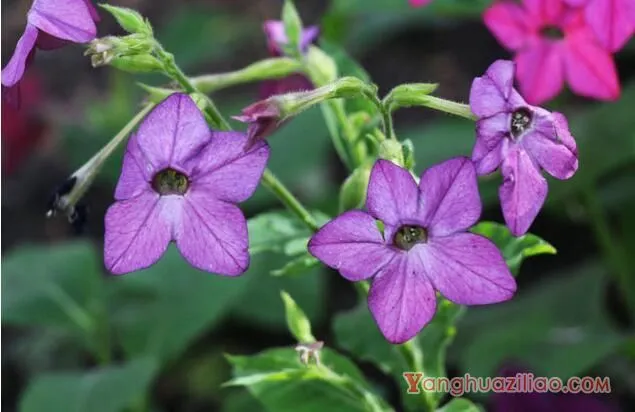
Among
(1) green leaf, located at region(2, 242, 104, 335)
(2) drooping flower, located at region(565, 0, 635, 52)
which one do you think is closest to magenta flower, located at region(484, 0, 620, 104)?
(2) drooping flower, located at region(565, 0, 635, 52)

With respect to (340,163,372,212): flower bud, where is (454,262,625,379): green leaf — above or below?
below

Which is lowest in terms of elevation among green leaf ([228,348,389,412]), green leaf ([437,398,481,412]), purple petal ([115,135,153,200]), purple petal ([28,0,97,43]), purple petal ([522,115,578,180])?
green leaf ([228,348,389,412])

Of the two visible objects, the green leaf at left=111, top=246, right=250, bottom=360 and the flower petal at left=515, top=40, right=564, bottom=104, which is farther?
the green leaf at left=111, top=246, right=250, bottom=360

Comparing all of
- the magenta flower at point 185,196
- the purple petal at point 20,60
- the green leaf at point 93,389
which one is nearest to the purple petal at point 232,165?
the magenta flower at point 185,196

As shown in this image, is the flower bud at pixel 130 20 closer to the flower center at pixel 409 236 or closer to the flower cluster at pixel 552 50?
the flower center at pixel 409 236

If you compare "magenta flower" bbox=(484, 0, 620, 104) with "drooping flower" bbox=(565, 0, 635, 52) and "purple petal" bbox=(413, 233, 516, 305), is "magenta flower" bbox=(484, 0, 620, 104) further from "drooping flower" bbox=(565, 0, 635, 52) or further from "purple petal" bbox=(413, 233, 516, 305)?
"purple petal" bbox=(413, 233, 516, 305)

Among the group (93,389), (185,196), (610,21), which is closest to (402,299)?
(185,196)
